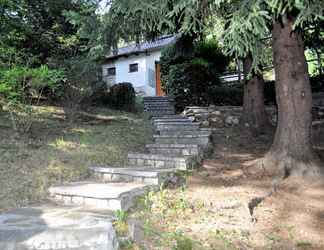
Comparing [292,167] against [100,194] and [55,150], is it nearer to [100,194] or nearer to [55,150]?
[100,194]

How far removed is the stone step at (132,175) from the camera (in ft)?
17.5

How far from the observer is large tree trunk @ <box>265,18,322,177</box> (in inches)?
224

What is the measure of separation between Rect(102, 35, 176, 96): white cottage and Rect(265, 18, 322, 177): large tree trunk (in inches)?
457

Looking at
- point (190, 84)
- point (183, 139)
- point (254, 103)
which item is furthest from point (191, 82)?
point (183, 139)

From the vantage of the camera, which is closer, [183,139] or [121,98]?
[183,139]

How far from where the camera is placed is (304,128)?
226 inches

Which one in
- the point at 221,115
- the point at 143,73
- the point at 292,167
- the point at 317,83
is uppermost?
the point at 143,73

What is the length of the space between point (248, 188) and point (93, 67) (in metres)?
5.64

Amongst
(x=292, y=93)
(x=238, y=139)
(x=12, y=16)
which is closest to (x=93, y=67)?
(x=12, y=16)

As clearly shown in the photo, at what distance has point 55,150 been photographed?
6.38 m

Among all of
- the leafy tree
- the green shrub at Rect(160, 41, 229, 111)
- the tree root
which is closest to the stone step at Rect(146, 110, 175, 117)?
the green shrub at Rect(160, 41, 229, 111)

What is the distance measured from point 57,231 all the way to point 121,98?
9.56 meters

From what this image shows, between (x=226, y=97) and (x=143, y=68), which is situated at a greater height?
(x=143, y=68)

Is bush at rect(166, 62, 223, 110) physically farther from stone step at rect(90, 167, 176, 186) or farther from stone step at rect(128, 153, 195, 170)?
stone step at rect(90, 167, 176, 186)
